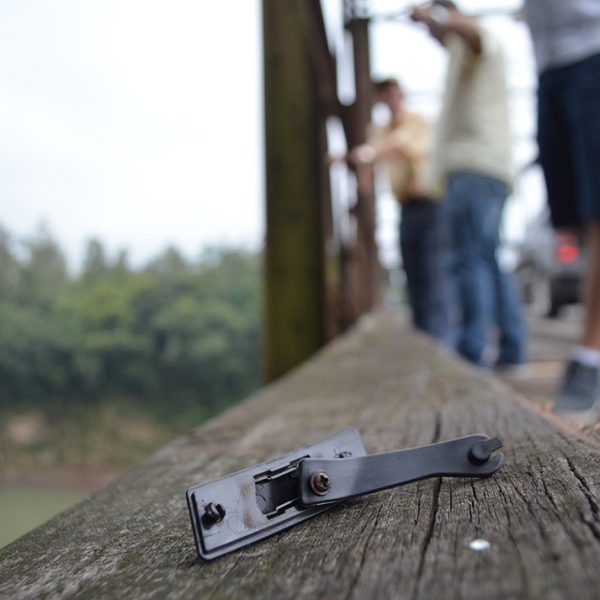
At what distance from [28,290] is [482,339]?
1703 millimetres

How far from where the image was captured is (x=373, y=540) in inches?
17.4

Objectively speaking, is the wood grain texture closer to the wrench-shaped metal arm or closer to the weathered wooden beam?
the wrench-shaped metal arm

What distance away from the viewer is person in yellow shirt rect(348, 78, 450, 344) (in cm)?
348

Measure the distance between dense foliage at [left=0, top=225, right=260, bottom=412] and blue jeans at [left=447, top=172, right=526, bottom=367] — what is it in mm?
864

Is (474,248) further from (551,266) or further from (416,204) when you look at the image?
(551,266)

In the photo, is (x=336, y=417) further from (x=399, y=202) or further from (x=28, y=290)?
(x=399, y=202)

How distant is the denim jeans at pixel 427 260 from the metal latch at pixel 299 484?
3114mm

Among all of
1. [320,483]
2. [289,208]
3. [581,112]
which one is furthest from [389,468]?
[289,208]

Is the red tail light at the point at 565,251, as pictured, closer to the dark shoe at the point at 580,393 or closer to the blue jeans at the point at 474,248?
the blue jeans at the point at 474,248

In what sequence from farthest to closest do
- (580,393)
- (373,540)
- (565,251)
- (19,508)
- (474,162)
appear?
(565,251)
(474,162)
(19,508)
(580,393)
(373,540)

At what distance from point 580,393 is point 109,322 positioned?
4.88 ft

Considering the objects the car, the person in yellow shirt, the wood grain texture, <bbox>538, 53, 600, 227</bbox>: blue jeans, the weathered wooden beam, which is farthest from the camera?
the car

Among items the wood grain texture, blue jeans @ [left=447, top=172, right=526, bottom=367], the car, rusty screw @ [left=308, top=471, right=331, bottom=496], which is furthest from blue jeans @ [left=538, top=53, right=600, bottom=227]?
the car

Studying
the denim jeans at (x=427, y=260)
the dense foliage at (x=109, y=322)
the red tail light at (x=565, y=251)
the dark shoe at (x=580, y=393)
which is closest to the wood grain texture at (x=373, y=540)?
the dark shoe at (x=580, y=393)
